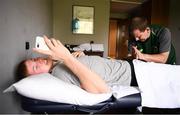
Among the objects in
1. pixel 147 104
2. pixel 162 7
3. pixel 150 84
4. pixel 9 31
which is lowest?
pixel 147 104

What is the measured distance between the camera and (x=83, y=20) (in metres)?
4.38

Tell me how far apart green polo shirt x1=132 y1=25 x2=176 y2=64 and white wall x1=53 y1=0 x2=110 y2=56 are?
2.39 m

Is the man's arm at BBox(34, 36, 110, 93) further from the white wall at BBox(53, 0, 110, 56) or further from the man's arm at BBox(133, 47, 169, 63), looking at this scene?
the white wall at BBox(53, 0, 110, 56)

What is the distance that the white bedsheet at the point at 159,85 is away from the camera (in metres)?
1.24

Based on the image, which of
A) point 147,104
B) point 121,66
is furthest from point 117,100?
point 121,66

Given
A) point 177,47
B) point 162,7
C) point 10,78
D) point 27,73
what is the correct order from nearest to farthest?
point 27,73 → point 10,78 → point 177,47 → point 162,7

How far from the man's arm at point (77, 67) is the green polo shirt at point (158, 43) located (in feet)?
3.36

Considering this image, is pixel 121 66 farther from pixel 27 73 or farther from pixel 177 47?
pixel 177 47

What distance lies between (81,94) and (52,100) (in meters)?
0.16

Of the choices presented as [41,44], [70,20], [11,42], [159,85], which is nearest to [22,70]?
[11,42]

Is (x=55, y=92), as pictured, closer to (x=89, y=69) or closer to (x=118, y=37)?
(x=89, y=69)

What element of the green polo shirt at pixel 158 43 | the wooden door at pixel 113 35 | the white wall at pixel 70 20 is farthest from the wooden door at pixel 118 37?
the green polo shirt at pixel 158 43

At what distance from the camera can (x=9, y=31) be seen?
1.39 meters

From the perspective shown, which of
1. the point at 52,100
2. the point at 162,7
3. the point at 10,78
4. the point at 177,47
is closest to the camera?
the point at 52,100
